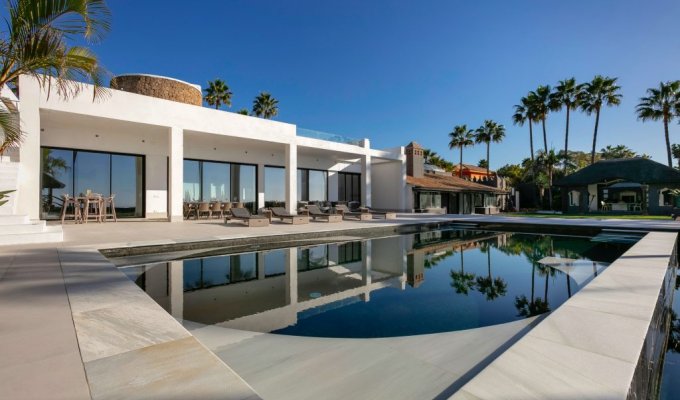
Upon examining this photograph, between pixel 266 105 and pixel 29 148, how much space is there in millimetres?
24351

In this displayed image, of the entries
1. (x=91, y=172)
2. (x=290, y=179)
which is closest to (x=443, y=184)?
(x=290, y=179)

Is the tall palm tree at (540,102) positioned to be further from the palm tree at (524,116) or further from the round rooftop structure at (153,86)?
the round rooftop structure at (153,86)

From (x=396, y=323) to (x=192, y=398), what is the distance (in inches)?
115

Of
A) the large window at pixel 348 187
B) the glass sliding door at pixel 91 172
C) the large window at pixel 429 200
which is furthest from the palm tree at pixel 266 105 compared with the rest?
the glass sliding door at pixel 91 172

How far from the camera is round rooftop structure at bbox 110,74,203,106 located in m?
14.8

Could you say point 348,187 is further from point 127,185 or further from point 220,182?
point 127,185

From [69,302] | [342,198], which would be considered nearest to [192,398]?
[69,302]

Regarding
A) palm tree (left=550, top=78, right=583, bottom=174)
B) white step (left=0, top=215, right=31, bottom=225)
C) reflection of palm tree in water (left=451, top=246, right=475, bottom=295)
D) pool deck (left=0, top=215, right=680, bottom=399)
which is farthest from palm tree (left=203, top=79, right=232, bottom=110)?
palm tree (left=550, top=78, right=583, bottom=174)

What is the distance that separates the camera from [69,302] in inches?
132

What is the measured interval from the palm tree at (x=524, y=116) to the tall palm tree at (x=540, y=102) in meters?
0.36

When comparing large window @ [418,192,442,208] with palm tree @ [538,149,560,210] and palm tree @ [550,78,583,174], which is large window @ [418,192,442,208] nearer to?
palm tree @ [538,149,560,210]

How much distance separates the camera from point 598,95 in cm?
3098

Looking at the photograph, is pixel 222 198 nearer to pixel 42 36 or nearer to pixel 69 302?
pixel 42 36

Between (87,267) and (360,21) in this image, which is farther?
(360,21)
